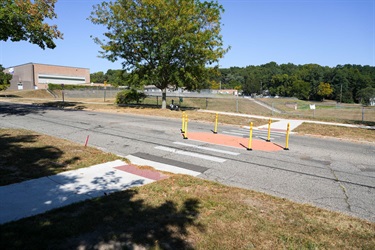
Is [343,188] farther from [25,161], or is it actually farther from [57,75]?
[57,75]

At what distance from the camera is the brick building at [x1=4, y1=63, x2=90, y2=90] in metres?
85.5

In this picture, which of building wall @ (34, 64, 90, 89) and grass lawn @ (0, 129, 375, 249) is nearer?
grass lawn @ (0, 129, 375, 249)

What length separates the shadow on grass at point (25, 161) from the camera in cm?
641

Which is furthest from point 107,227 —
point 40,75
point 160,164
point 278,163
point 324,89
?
point 324,89

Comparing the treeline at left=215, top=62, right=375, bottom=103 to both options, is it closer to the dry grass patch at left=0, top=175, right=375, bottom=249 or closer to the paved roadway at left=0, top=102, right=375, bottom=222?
the paved roadway at left=0, top=102, right=375, bottom=222

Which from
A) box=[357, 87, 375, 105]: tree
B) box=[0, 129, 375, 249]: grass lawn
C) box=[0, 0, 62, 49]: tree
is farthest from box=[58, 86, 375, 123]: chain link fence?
box=[357, 87, 375, 105]: tree

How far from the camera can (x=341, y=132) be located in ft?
51.6

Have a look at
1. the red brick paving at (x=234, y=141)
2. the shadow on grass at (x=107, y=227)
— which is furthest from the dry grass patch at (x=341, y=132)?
the shadow on grass at (x=107, y=227)

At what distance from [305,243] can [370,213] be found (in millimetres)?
2264

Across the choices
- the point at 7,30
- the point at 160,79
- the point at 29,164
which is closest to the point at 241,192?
the point at 29,164

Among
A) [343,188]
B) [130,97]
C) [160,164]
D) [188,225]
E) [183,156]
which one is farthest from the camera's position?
[130,97]

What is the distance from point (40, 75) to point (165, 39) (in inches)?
3248

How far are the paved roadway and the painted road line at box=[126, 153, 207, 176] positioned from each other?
3cm

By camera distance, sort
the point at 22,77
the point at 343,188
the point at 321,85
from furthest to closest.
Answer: the point at 321,85
the point at 22,77
the point at 343,188
